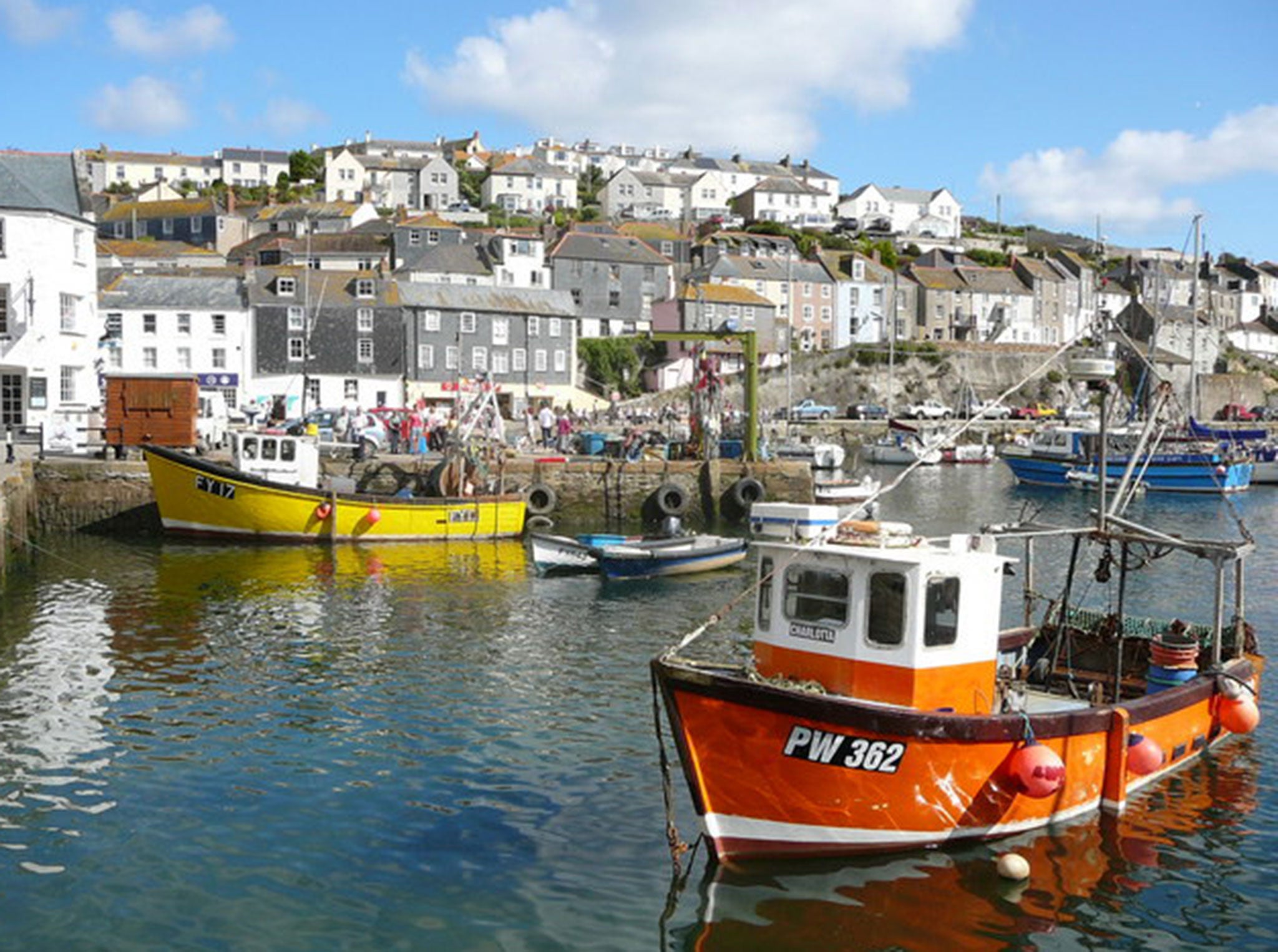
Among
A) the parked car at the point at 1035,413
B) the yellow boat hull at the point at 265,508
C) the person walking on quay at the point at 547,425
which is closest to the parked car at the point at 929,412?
the parked car at the point at 1035,413

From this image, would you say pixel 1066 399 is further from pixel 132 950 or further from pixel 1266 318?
pixel 132 950

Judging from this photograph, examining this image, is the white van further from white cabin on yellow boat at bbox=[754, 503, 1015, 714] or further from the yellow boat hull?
white cabin on yellow boat at bbox=[754, 503, 1015, 714]

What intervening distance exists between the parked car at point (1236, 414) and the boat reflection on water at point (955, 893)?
84648mm

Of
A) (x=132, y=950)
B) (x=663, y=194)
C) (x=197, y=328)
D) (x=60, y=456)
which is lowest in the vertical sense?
(x=132, y=950)

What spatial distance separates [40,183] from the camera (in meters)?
41.8

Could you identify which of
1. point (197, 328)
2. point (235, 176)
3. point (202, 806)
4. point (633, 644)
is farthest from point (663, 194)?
point (202, 806)

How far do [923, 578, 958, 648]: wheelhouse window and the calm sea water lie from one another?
2266 millimetres

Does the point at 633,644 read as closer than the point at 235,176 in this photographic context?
Yes

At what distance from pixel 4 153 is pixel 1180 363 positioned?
82764 millimetres

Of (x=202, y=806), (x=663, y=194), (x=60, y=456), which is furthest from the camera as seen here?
(x=663, y=194)

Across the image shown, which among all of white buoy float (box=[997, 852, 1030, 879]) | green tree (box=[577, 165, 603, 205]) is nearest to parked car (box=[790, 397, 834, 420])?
green tree (box=[577, 165, 603, 205])

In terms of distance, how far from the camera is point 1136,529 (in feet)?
52.4

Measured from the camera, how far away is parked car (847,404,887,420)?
83.1 m

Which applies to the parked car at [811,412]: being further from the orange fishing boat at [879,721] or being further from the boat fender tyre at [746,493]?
the orange fishing boat at [879,721]
